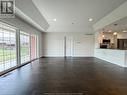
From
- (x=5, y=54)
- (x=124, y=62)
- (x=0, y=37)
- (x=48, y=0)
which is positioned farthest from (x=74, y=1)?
(x=124, y=62)

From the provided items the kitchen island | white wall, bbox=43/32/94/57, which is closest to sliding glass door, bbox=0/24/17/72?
the kitchen island

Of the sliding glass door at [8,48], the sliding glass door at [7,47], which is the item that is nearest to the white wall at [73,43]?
the sliding glass door at [8,48]

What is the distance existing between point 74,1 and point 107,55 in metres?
6.18

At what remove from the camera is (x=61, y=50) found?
1519 centimetres

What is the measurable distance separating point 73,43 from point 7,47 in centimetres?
920

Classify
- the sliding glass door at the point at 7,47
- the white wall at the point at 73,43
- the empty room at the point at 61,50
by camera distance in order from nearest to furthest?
the empty room at the point at 61,50
the sliding glass door at the point at 7,47
the white wall at the point at 73,43

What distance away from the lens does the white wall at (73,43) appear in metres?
15.1

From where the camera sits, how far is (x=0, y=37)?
6031mm

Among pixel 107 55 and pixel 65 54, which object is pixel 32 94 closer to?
pixel 107 55

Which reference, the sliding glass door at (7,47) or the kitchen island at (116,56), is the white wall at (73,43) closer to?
the kitchen island at (116,56)

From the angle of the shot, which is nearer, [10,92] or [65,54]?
[10,92]

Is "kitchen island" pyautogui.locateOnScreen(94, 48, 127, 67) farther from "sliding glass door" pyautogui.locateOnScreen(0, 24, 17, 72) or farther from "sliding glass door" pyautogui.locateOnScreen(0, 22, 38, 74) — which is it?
"sliding glass door" pyautogui.locateOnScreen(0, 24, 17, 72)

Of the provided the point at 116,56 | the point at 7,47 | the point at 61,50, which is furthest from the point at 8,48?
the point at 61,50

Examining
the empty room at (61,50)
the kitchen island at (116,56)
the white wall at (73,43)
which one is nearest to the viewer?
the empty room at (61,50)
